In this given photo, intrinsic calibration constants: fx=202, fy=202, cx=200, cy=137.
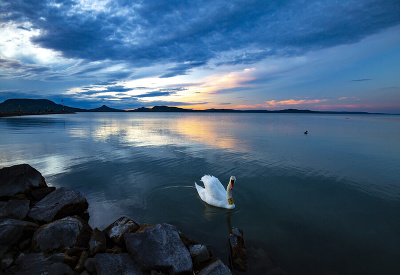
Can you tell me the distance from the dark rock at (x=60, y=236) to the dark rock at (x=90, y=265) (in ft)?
3.84

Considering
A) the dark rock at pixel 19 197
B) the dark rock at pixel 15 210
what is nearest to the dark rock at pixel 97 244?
the dark rock at pixel 15 210

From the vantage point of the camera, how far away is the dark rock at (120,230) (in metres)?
5.91

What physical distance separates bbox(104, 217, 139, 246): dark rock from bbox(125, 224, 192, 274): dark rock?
20.3 inches

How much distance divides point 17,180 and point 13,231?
4.03 m

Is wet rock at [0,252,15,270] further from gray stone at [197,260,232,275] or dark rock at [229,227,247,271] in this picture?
dark rock at [229,227,247,271]

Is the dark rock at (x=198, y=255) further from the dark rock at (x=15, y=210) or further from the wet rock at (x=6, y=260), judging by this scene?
the dark rock at (x=15, y=210)

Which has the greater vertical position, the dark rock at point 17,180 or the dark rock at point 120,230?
the dark rock at point 17,180

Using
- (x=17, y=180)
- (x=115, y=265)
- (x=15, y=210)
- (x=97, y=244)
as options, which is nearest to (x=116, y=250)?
(x=97, y=244)

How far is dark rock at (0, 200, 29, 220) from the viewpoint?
6.81 meters

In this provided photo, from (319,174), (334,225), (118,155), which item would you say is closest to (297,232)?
(334,225)

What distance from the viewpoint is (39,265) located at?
4797 millimetres

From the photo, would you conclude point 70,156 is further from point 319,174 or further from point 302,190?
point 319,174

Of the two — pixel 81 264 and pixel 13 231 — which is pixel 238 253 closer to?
pixel 81 264

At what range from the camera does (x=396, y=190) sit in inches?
466
